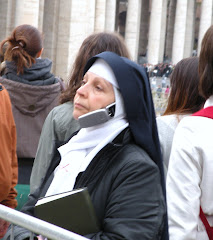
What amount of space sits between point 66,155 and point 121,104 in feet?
1.23

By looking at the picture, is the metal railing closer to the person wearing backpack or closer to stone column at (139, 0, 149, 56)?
the person wearing backpack

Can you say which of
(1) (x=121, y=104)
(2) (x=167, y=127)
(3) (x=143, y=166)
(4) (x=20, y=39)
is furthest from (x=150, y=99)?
(4) (x=20, y=39)

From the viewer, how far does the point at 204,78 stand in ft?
10.7

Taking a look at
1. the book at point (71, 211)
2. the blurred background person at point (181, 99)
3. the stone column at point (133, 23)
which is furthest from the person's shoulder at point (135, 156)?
the stone column at point (133, 23)

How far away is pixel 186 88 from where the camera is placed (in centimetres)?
461

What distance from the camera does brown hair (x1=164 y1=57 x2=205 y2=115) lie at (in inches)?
181

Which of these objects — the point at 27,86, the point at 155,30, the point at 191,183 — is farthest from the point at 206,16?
the point at 191,183

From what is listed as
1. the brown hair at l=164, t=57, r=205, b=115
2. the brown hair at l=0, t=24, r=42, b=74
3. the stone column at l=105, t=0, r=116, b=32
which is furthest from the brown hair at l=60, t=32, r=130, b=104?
the stone column at l=105, t=0, r=116, b=32

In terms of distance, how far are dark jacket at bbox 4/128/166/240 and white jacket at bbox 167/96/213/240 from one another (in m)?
0.30

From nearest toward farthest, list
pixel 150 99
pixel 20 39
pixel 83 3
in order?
pixel 150 99
pixel 20 39
pixel 83 3

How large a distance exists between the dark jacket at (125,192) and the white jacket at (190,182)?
0.98ft

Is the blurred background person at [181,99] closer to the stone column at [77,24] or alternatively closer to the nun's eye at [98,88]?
the nun's eye at [98,88]

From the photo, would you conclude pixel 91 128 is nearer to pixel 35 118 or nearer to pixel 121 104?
pixel 121 104

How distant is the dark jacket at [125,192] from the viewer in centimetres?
273
